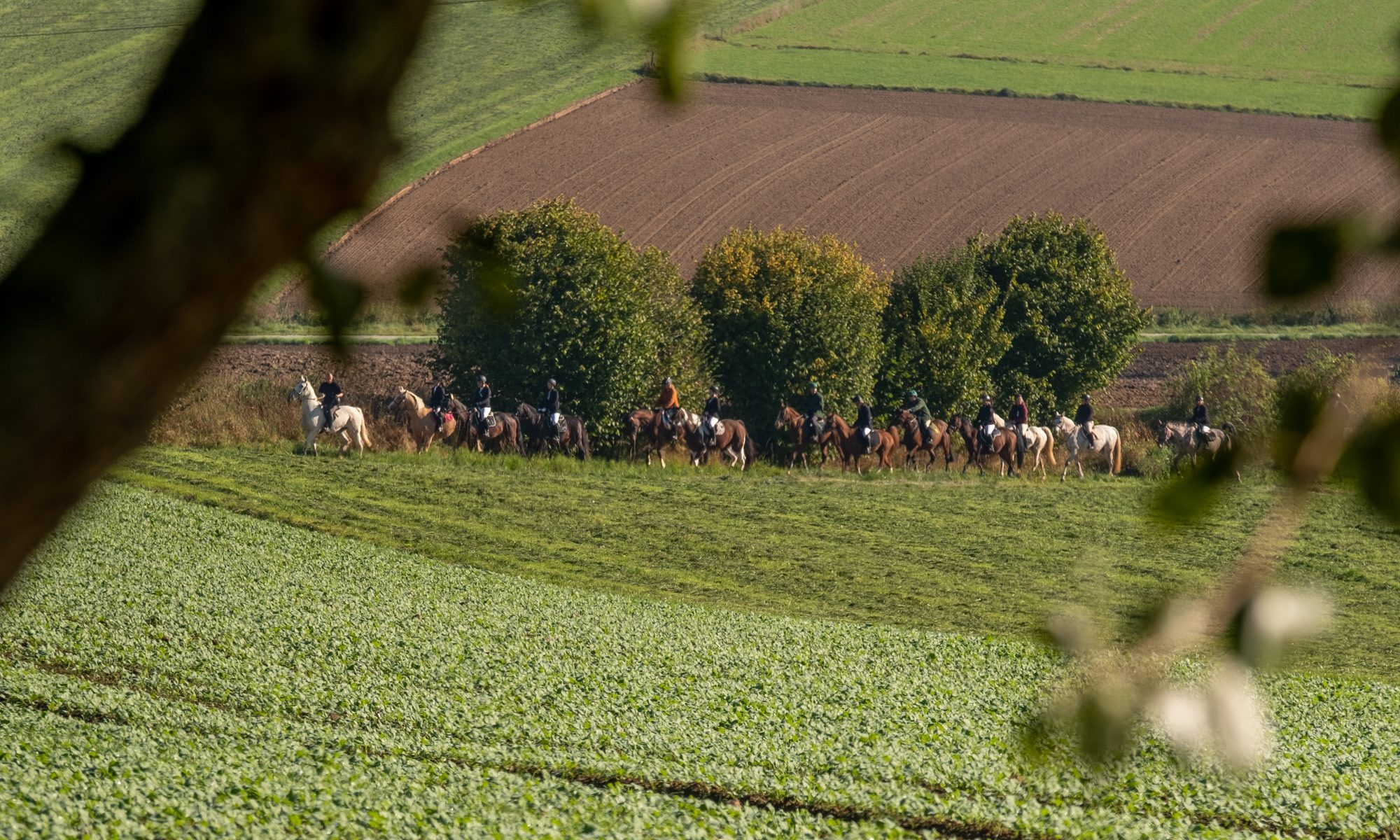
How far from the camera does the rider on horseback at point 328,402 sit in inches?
1058

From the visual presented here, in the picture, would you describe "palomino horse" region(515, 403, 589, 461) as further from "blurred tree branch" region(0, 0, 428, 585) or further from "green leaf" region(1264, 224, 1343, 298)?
"green leaf" region(1264, 224, 1343, 298)

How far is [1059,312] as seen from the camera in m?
36.0

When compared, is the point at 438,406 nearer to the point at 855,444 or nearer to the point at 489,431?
the point at 489,431

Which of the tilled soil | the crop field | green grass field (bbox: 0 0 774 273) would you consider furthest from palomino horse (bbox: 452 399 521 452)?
green grass field (bbox: 0 0 774 273)

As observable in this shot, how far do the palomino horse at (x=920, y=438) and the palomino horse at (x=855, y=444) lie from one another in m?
0.33

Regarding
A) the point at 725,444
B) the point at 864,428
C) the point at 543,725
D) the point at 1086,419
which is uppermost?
the point at 1086,419

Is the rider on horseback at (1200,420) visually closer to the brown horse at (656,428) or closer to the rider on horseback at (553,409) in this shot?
the brown horse at (656,428)

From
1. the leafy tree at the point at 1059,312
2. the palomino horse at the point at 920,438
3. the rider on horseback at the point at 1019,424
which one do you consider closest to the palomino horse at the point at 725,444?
the palomino horse at the point at 920,438

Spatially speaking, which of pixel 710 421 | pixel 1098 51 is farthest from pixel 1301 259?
pixel 1098 51

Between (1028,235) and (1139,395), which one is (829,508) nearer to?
(1028,235)

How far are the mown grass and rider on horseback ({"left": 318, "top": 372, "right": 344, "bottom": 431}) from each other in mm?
945

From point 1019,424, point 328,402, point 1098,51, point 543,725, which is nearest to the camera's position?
point 543,725

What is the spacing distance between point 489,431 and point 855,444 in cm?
711

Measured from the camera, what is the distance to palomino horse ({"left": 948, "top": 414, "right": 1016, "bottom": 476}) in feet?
100.0
